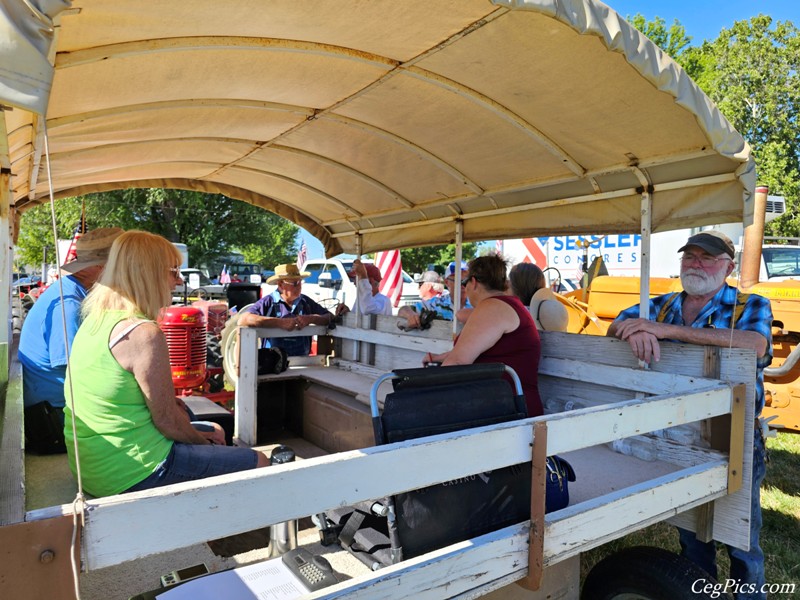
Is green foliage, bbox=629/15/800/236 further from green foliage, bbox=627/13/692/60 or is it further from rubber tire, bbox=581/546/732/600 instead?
rubber tire, bbox=581/546/732/600

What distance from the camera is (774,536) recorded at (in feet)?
13.0

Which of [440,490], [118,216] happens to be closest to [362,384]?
[440,490]

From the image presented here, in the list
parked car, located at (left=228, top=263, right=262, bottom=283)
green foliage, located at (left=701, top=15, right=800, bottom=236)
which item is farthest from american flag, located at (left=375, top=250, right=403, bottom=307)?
green foliage, located at (left=701, top=15, right=800, bottom=236)

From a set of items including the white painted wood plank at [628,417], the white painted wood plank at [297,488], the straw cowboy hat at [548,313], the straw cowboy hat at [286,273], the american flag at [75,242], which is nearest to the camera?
the white painted wood plank at [297,488]

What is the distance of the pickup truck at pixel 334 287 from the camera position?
53.4 feet

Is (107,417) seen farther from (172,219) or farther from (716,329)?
Answer: (172,219)

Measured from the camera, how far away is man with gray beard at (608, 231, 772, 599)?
2656mm

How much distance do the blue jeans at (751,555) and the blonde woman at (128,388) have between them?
99.3 inches

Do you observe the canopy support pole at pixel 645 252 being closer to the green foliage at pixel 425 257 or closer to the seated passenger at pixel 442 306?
the seated passenger at pixel 442 306

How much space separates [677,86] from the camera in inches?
86.6

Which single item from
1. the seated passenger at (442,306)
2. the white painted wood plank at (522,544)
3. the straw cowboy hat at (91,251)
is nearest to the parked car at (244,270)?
the seated passenger at (442,306)

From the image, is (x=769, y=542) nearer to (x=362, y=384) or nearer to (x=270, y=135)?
(x=362, y=384)

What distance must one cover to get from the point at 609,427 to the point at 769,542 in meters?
2.83

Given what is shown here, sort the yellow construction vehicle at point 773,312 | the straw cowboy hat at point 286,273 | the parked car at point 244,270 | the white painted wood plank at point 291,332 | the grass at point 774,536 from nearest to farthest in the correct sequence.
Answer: the grass at point 774,536, the white painted wood plank at point 291,332, the straw cowboy hat at point 286,273, the yellow construction vehicle at point 773,312, the parked car at point 244,270
